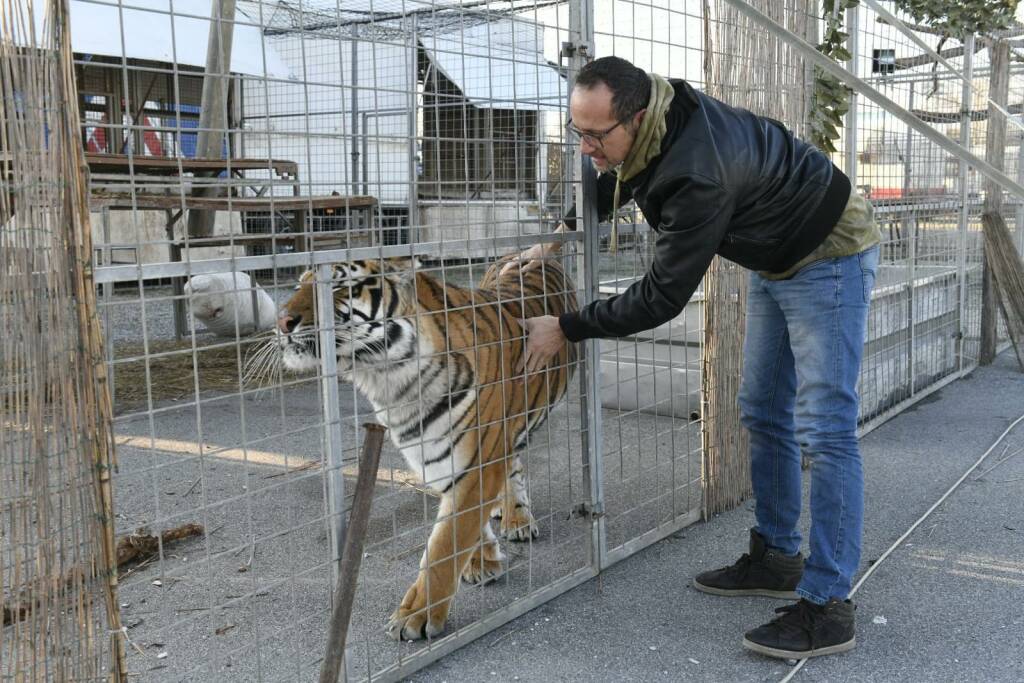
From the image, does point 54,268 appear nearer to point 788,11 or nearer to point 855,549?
point 855,549

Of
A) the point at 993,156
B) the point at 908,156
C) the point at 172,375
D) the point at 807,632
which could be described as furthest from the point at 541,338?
the point at 993,156

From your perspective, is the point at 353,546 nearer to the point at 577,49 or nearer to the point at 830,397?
the point at 830,397

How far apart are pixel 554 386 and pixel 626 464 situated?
1.53 m

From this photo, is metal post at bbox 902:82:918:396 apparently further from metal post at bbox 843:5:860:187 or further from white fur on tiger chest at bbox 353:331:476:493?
white fur on tiger chest at bbox 353:331:476:493

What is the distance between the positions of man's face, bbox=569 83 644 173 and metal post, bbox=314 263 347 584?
0.79m

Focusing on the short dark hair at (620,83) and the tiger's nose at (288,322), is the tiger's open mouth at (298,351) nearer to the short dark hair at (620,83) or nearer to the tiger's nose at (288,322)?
the tiger's nose at (288,322)

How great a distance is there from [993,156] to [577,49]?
530 centimetres

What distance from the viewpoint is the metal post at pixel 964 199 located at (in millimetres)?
6504

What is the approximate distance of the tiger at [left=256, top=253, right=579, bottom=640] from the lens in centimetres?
279

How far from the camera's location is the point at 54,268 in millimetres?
1733

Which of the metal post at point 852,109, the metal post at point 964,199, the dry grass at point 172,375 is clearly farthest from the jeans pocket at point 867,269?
the metal post at point 964,199

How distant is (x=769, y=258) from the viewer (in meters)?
2.80

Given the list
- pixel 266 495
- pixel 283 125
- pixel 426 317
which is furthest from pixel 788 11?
pixel 283 125

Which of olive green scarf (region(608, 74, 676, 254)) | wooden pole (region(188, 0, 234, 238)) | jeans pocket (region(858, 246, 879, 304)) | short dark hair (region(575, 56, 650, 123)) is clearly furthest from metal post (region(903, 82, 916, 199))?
Result: wooden pole (region(188, 0, 234, 238))
